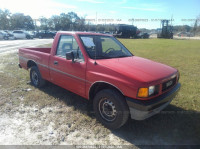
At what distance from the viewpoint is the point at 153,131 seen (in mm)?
2994

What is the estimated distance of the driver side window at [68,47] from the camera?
3434 millimetres

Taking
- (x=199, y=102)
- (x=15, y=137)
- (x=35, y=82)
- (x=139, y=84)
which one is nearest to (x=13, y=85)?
(x=35, y=82)

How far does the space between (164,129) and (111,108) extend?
1.16 m

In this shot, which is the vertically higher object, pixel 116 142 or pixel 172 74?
pixel 172 74

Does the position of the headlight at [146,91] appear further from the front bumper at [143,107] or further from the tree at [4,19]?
the tree at [4,19]

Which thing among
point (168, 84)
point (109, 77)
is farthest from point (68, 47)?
point (168, 84)

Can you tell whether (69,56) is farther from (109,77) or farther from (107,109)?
(107,109)

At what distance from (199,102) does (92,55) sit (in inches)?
126

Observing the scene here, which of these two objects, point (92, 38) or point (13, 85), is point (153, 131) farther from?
point (13, 85)

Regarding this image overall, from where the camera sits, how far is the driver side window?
3.43m

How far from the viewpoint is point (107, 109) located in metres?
3.01

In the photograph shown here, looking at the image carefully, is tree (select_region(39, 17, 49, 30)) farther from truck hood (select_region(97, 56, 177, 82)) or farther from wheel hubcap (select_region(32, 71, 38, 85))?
truck hood (select_region(97, 56, 177, 82))

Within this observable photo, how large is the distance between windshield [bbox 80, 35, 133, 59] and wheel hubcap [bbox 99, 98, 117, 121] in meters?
0.94

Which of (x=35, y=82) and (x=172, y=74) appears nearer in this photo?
(x=172, y=74)
